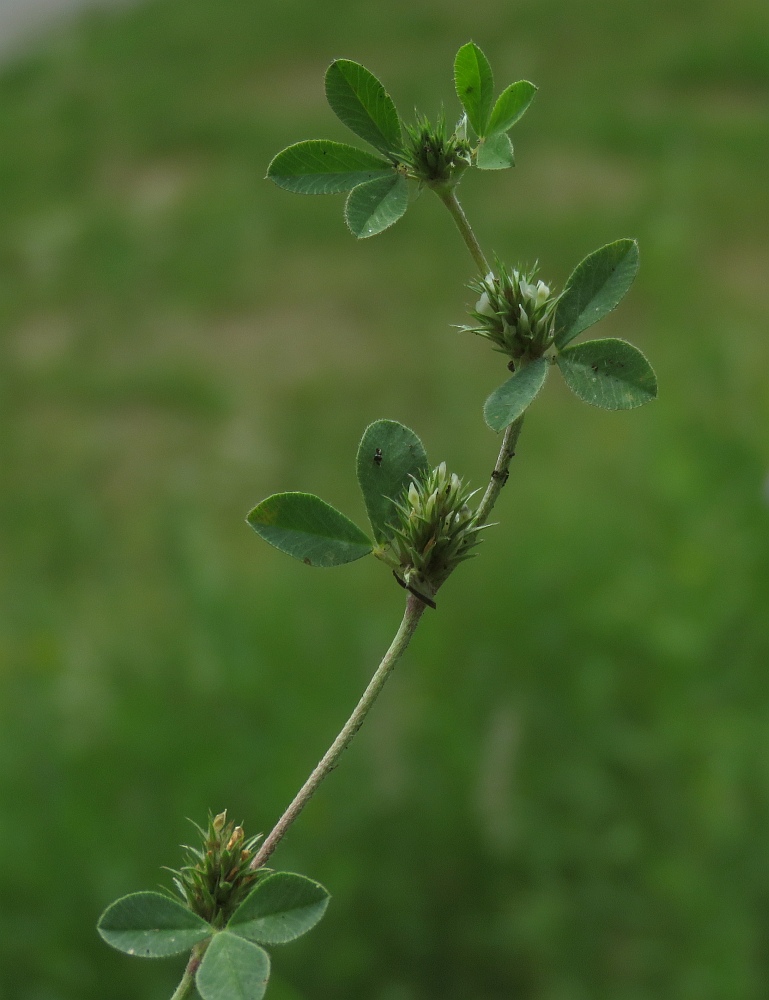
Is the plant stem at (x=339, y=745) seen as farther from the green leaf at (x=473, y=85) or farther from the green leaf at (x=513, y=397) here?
the green leaf at (x=473, y=85)

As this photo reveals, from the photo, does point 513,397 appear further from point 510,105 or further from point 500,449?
point 510,105

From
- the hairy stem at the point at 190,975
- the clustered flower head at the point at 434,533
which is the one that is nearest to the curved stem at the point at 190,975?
the hairy stem at the point at 190,975

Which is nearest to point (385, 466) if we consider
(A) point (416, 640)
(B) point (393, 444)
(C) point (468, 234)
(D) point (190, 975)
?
(B) point (393, 444)

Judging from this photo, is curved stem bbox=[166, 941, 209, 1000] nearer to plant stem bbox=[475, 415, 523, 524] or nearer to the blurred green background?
plant stem bbox=[475, 415, 523, 524]

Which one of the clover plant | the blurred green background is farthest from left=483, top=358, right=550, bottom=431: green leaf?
the blurred green background

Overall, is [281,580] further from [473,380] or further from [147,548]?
[473,380]

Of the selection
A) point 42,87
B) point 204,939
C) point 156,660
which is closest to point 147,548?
point 156,660

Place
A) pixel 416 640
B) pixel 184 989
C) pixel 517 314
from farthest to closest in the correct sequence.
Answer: pixel 416 640, pixel 517 314, pixel 184 989
